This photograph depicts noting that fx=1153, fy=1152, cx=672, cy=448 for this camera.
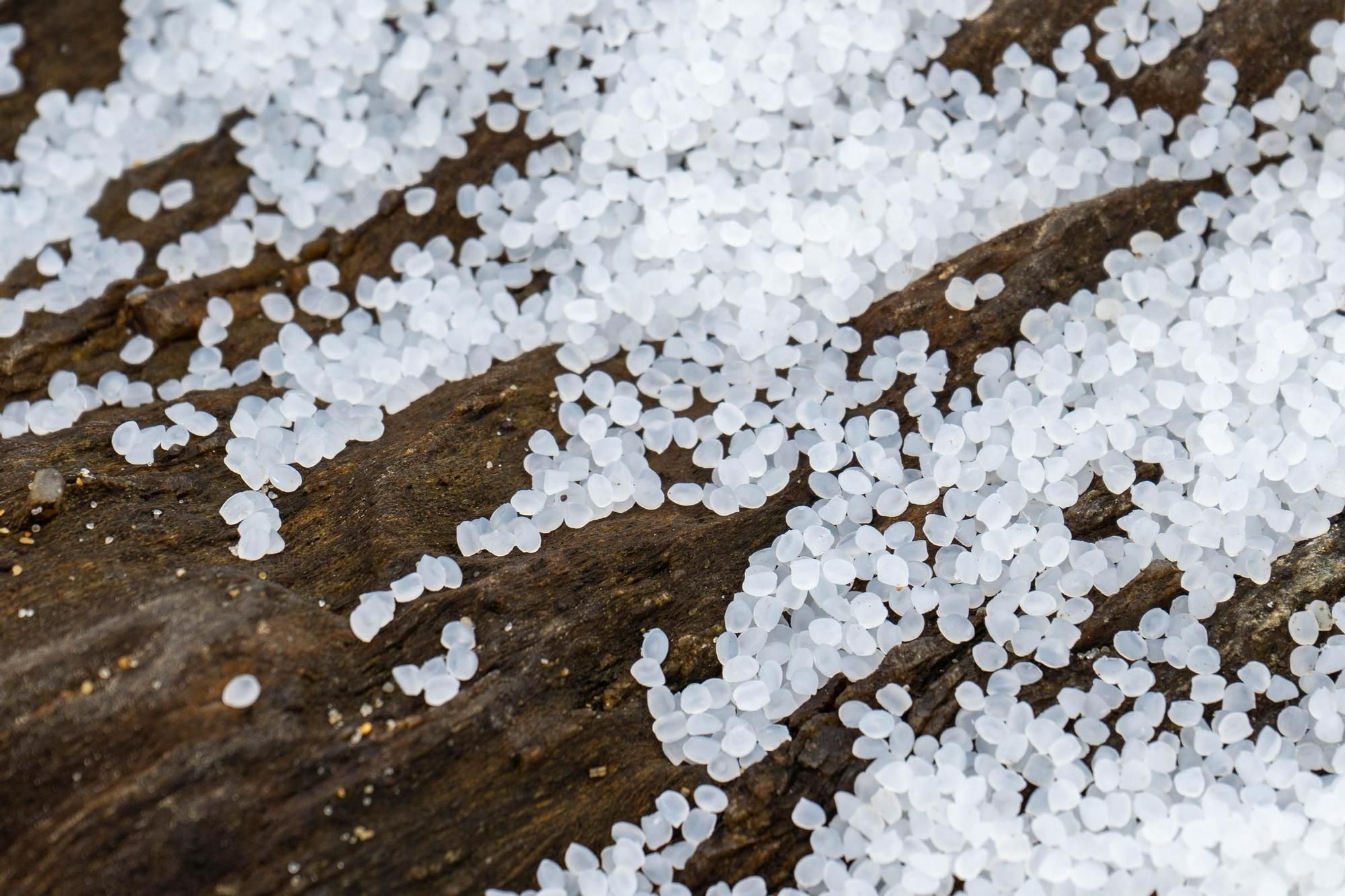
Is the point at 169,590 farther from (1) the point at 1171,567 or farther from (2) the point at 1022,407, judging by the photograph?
(1) the point at 1171,567

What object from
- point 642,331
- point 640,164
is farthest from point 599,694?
point 640,164

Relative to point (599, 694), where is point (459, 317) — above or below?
above

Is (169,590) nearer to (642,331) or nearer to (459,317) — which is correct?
(459,317)

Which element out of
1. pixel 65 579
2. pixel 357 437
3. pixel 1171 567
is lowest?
pixel 1171 567

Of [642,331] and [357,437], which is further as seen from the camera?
[642,331]

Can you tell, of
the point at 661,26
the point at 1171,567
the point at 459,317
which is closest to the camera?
the point at 1171,567

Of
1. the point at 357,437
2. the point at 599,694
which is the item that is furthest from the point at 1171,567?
the point at 357,437

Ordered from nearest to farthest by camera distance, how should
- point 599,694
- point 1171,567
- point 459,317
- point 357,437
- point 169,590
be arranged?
1. point 169,590
2. point 599,694
3. point 1171,567
4. point 357,437
5. point 459,317
